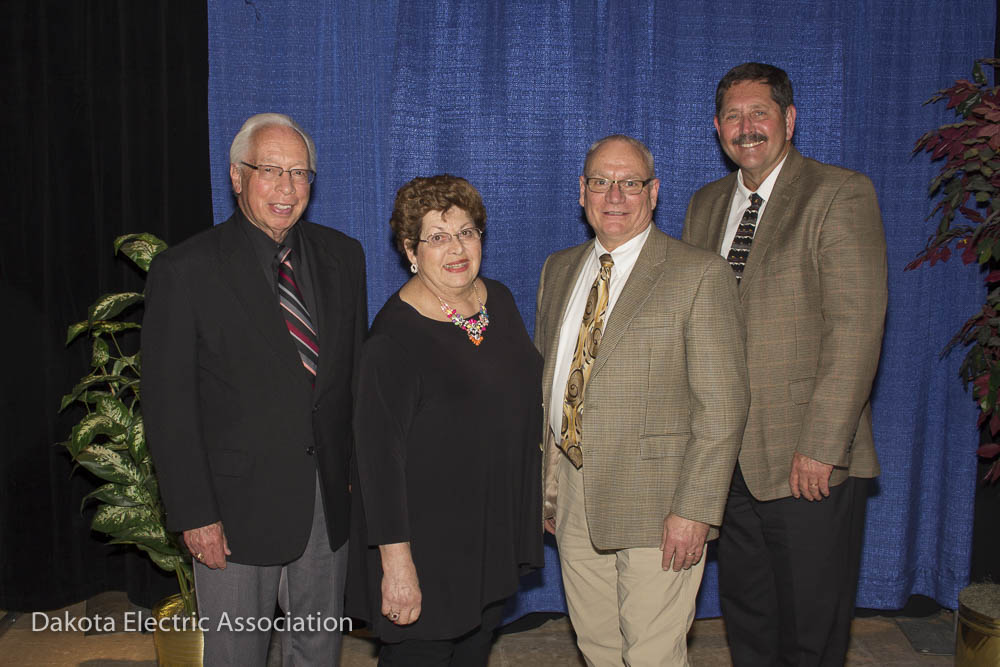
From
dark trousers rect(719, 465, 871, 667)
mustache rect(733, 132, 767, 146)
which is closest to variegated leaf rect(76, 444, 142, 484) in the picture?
dark trousers rect(719, 465, 871, 667)

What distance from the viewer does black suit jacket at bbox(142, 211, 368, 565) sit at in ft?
6.16

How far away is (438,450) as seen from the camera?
1.84 m

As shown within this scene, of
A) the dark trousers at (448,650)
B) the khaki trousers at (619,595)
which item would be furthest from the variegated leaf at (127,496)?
the khaki trousers at (619,595)

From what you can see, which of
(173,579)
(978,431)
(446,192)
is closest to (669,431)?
(446,192)

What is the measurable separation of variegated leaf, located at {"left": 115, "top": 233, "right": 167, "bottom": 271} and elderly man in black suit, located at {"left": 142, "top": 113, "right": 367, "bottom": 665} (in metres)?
0.96

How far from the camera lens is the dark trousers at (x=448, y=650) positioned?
6.20ft

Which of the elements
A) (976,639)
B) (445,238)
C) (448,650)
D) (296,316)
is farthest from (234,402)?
(976,639)

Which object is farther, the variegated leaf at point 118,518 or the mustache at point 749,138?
the variegated leaf at point 118,518

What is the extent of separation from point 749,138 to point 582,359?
82 cm

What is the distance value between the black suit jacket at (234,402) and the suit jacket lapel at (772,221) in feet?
3.82

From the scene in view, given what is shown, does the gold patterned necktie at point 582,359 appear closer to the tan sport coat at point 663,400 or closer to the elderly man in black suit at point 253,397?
the tan sport coat at point 663,400

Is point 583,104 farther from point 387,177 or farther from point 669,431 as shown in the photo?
point 669,431

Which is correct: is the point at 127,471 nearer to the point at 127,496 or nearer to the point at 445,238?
the point at 127,496

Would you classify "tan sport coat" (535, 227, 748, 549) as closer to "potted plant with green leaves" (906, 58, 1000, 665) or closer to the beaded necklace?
the beaded necklace
